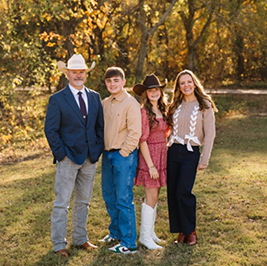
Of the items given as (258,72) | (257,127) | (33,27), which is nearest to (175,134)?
(257,127)

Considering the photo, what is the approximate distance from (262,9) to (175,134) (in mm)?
17114

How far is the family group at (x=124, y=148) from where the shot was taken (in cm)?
388

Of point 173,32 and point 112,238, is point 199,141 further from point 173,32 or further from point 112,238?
point 173,32

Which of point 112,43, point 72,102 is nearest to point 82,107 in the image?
point 72,102

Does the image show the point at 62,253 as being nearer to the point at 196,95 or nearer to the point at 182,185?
the point at 182,185

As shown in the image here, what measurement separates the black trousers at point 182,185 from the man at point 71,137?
2.90 ft

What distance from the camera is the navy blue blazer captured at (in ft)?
12.4

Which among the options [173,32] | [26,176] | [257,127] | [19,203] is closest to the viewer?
[19,203]

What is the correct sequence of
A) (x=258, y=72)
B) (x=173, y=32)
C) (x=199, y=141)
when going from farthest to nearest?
(x=258, y=72) → (x=173, y=32) → (x=199, y=141)

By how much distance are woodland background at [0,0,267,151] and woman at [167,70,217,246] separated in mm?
4737

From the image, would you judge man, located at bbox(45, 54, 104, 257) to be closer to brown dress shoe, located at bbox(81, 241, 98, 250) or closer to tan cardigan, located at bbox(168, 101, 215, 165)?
brown dress shoe, located at bbox(81, 241, 98, 250)

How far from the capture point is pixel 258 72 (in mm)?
24438

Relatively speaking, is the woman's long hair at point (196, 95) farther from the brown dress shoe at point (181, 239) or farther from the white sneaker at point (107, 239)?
the white sneaker at point (107, 239)

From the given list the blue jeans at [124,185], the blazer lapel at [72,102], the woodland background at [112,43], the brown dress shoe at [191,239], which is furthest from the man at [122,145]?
the woodland background at [112,43]
